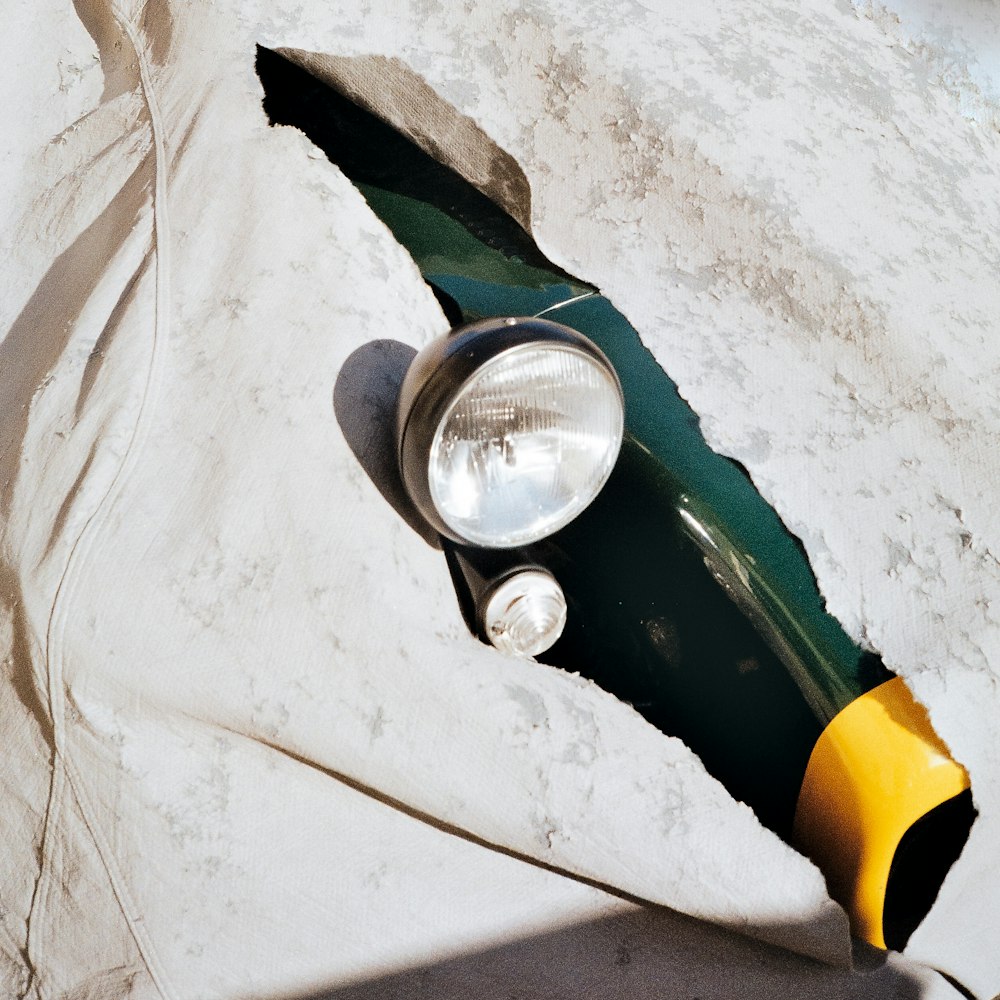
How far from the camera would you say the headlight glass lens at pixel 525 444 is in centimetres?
100

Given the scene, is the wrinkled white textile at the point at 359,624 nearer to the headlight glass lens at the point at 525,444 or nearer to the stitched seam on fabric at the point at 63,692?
the stitched seam on fabric at the point at 63,692

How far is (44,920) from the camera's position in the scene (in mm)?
1101

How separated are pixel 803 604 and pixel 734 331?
423 mm

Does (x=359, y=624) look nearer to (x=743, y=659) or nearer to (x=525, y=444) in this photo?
(x=525, y=444)

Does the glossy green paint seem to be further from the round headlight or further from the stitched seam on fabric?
the stitched seam on fabric

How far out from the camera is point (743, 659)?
1.12 meters

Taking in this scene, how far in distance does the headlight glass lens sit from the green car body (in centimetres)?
12

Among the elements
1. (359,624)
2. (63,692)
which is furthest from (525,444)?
(63,692)

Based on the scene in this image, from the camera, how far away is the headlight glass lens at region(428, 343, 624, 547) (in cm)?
100

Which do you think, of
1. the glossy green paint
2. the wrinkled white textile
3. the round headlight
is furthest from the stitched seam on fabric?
the glossy green paint

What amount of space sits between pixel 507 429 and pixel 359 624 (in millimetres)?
294

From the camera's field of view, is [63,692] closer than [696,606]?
Yes

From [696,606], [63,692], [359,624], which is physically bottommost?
[63,692]

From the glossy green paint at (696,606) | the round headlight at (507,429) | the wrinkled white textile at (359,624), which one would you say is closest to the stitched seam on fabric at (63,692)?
the wrinkled white textile at (359,624)
